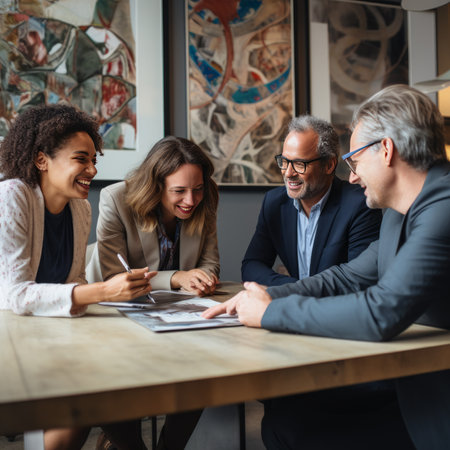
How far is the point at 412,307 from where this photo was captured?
0.96 meters

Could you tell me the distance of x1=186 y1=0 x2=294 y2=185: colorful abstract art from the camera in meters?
3.10

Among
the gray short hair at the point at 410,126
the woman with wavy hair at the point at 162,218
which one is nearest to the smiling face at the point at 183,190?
the woman with wavy hair at the point at 162,218

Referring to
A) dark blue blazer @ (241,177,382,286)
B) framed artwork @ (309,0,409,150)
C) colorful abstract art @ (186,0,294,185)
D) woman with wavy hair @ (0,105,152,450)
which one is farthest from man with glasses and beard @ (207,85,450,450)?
framed artwork @ (309,0,409,150)

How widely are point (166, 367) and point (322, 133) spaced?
1693mm

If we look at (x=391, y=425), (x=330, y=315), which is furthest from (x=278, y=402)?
(x=330, y=315)

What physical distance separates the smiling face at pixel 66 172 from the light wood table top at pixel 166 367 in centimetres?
62

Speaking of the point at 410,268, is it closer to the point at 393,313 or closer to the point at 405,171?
the point at 393,313

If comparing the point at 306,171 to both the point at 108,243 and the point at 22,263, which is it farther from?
the point at 22,263

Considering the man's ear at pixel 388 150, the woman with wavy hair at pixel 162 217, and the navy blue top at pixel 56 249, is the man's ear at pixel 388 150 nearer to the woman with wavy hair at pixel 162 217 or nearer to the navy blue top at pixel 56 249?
the woman with wavy hair at pixel 162 217

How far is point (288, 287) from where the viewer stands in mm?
1345

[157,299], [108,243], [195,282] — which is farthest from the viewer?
[108,243]

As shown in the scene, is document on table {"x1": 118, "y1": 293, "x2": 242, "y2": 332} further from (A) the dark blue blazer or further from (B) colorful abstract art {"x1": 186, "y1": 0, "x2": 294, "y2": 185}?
(B) colorful abstract art {"x1": 186, "y1": 0, "x2": 294, "y2": 185}

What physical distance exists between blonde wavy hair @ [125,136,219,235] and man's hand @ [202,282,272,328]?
0.87 m

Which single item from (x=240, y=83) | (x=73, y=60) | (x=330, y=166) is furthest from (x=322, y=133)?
(x=73, y=60)
